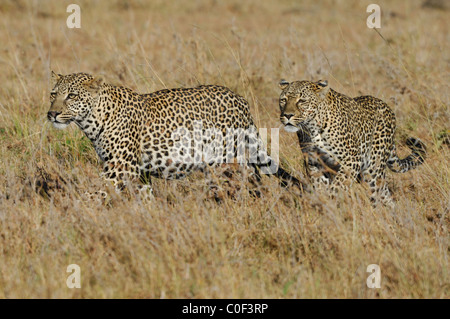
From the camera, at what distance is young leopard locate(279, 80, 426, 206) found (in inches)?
267

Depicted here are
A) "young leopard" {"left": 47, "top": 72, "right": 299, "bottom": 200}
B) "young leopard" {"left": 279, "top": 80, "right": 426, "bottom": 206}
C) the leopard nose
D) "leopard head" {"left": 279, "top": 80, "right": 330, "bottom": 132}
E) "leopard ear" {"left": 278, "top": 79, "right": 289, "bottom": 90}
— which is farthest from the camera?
"leopard ear" {"left": 278, "top": 79, "right": 289, "bottom": 90}

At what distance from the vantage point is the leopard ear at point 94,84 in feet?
21.0

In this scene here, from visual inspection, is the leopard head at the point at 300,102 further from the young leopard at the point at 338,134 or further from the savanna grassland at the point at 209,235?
the savanna grassland at the point at 209,235

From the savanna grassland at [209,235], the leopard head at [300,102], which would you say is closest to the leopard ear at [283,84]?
the leopard head at [300,102]

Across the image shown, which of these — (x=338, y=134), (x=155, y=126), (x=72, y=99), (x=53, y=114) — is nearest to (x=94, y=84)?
(x=72, y=99)

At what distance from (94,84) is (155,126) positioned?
73cm

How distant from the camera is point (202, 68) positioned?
9992 mm

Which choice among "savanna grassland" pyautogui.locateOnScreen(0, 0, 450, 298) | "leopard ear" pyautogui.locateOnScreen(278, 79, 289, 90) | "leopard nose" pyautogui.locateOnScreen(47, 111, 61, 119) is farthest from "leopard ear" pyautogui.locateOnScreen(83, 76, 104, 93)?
"leopard ear" pyautogui.locateOnScreen(278, 79, 289, 90)

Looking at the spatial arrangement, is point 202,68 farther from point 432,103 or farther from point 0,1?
point 0,1

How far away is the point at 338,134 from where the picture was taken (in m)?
6.87

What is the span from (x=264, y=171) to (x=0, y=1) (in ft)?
50.7

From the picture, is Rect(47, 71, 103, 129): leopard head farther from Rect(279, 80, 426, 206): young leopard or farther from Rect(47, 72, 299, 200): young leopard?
Rect(279, 80, 426, 206): young leopard

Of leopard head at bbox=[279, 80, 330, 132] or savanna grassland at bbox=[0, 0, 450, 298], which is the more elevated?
leopard head at bbox=[279, 80, 330, 132]

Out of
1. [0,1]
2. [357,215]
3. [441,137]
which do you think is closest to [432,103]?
[441,137]
